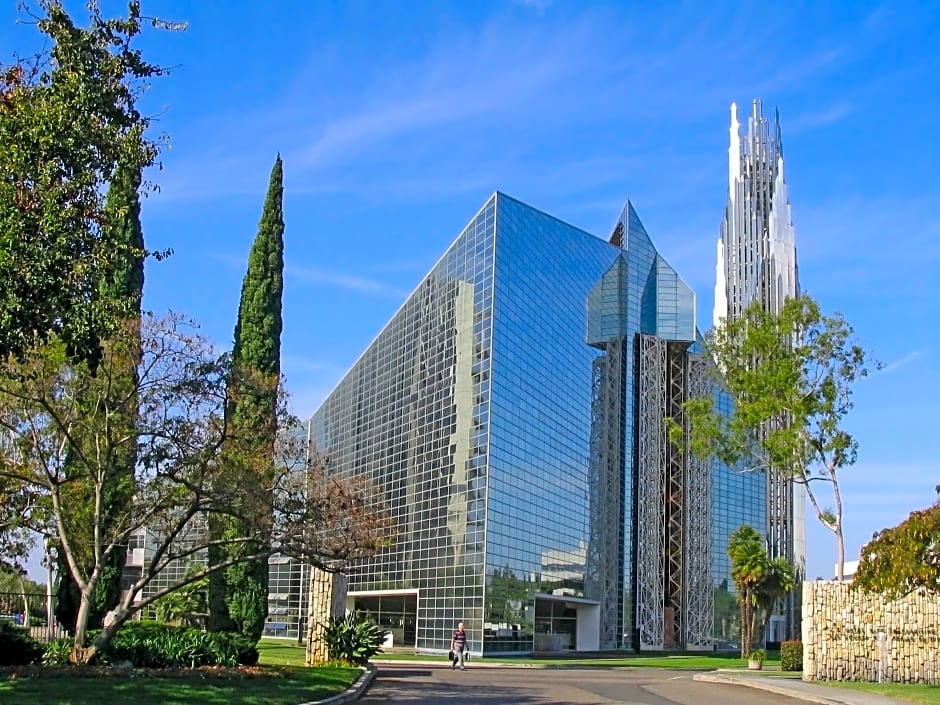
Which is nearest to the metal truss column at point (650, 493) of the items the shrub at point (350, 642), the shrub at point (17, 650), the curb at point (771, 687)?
the curb at point (771, 687)

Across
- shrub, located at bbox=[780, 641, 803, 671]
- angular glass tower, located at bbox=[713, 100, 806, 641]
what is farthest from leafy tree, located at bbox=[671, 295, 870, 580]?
angular glass tower, located at bbox=[713, 100, 806, 641]

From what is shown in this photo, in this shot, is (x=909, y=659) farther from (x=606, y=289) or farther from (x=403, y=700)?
(x=606, y=289)

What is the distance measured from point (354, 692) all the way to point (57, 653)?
7.04 metres

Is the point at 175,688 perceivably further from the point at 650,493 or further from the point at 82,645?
the point at 650,493

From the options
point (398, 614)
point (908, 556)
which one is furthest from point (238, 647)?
point (398, 614)

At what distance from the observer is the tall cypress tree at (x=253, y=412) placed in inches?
905

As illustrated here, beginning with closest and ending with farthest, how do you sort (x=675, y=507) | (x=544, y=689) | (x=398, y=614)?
(x=544, y=689)
(x=398, y=614)
(x=675, y=507)

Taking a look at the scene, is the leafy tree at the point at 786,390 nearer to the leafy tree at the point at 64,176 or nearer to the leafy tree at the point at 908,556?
the leafy tree at the point at 908,556

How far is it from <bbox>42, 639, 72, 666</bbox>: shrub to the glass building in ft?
85.8

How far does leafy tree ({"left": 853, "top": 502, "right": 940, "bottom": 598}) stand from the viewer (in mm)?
23500

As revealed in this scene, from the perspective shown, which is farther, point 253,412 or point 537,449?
point 537,449

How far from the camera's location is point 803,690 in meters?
26.0

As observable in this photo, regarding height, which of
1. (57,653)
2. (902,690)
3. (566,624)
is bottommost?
(566,624)

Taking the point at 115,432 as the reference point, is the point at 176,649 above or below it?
below
